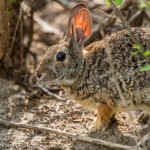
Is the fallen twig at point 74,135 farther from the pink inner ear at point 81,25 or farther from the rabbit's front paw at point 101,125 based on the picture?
the pink inner ear at point 81,25

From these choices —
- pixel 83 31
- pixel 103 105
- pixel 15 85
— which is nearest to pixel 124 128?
pixel 103 105

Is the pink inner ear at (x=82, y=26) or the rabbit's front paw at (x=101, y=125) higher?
the pink inner ear at (x=82, y=26)

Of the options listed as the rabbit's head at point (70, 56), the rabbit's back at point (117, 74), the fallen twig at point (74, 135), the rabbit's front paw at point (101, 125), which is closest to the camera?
the fallen twig at point (74, 135)

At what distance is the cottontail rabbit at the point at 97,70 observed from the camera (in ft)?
17.3

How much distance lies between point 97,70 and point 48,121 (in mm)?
1035

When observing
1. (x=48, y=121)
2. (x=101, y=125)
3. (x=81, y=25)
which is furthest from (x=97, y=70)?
(x=48, y=121)

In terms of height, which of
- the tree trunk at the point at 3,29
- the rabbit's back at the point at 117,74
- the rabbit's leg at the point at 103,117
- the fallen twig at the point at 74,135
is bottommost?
the fallen twig at the point at 74,135

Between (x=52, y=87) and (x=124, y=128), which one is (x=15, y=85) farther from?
(x=124, y=128)

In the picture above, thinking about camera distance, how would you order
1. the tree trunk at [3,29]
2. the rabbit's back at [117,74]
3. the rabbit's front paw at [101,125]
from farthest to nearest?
1. the tree trunk at [3,29]
2. the rabbit's front paw at [101,125]
3. the rabbit's back at [117,74]

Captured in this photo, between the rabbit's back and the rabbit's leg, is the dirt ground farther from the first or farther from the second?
the rabbit's back

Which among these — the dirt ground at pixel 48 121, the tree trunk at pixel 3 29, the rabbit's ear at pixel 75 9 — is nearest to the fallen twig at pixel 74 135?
the dirt ground at pixel 48 121

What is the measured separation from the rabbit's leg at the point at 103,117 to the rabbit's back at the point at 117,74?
105 millimetres

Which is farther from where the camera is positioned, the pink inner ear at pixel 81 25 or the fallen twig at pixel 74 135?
the pink inner ear at pixel 81 25

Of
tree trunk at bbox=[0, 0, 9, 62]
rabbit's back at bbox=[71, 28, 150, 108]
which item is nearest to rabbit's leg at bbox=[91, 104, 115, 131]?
rabbit's back at bbox=[71, 28, 150, 108]
